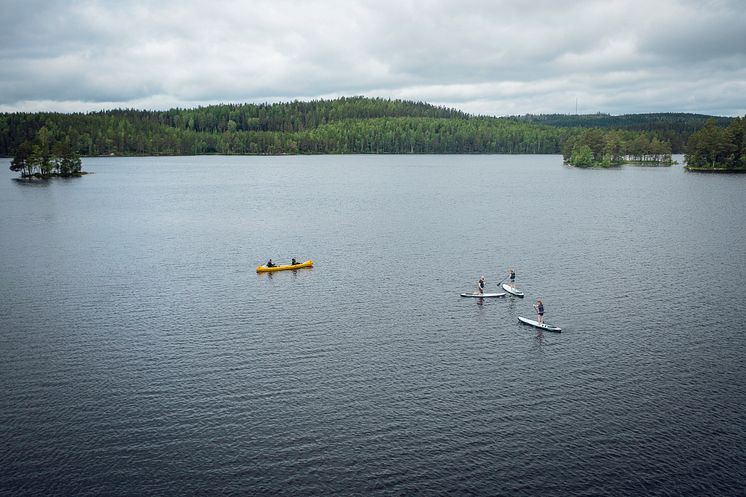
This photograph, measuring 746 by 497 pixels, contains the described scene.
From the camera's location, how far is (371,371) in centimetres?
5625

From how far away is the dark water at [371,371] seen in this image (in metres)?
41.0

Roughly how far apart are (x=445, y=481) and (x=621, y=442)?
47.0 ft

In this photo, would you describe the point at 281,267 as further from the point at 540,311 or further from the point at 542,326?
the point at 542,326

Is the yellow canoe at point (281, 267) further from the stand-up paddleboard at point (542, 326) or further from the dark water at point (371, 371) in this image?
the stand-up paddleboard at point (542, 326)

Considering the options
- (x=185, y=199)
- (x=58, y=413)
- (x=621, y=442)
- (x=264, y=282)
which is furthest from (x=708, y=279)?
(x=185, y=199)

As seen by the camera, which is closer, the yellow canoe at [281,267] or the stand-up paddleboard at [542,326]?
the stand-up paddleboard at [542,326]

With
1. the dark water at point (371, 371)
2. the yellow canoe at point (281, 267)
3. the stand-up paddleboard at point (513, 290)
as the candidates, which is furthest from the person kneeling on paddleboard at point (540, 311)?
the yellow canoe at point (281, 267)

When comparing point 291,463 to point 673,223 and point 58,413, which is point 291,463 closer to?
point 58,413

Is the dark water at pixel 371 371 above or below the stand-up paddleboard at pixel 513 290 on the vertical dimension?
below

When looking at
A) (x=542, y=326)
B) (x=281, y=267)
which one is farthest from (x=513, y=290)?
(x=281, y=267)

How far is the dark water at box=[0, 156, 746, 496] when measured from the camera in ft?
135

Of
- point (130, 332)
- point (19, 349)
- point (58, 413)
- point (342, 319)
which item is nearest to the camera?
point (58, 413)

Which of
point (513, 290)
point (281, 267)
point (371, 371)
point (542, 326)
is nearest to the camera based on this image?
point (371, 371)

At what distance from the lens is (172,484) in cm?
3953
